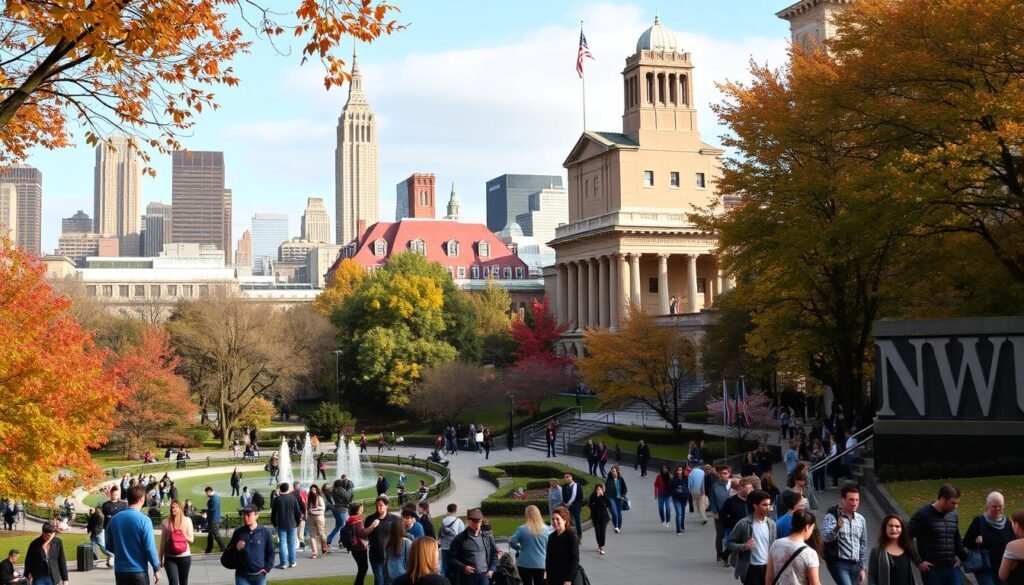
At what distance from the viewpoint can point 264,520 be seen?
31.5 m

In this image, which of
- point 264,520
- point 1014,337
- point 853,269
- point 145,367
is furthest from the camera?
point 145,367

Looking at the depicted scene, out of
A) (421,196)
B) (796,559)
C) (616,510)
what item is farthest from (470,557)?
(421,196)

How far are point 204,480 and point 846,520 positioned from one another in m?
40.4

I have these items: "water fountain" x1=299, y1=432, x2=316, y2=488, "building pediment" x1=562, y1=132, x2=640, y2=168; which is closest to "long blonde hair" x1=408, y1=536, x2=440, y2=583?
"water fountain" x1=299, y1=432, x2=316, y2=488

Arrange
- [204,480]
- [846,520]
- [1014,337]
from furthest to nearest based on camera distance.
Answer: [204,480] → [1014,337] → [846,520]

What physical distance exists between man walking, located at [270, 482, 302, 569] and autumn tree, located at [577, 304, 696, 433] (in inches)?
1215

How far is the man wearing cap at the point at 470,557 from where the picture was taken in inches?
514

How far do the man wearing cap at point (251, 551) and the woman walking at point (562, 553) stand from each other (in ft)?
12.0

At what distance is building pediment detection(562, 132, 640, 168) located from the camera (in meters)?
82.8

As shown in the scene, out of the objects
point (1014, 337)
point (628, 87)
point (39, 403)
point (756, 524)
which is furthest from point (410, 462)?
point (628, 87)

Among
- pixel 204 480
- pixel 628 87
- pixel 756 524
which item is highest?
pixel 628 87

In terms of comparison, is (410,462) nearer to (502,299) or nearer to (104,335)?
(104,335)

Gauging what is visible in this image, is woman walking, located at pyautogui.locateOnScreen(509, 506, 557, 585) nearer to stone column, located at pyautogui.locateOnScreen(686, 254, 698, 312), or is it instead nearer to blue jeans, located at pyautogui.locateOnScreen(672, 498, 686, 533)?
blue jeans, located at pyautogui.locateOnScreen(672, 498, 686, 533)

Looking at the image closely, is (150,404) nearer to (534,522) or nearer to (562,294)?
(562,294)
